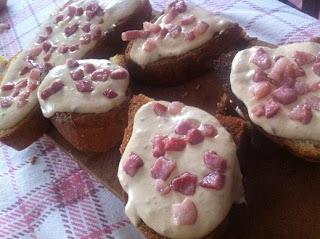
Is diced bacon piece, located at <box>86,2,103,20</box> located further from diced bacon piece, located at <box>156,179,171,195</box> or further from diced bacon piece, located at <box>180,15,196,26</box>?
diced bacon piece, located at <box>156,179,171,195</box>

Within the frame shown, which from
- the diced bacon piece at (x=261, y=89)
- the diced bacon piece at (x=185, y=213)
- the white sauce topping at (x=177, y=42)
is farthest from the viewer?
the white sauce topping at (x=177, y=42)

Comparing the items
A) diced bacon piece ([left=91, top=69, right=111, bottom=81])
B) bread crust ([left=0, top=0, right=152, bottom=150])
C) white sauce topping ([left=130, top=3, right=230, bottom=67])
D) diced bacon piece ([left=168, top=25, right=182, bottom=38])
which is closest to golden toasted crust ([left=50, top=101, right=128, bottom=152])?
bread crust ([left=0, top=0, right=152, bottom=150])

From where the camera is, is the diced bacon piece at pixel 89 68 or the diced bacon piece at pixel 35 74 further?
the diced bacon piece at pixel 35 74

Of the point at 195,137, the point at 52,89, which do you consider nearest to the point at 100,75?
the point at 52,89

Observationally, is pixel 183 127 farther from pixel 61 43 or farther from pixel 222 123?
pixel 61 43

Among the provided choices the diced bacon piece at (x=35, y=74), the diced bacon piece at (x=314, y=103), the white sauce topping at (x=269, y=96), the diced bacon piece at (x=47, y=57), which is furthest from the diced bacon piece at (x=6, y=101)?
the diced bacon piece at (x=314, y=103)

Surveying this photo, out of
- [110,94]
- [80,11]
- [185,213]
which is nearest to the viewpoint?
[185,213]

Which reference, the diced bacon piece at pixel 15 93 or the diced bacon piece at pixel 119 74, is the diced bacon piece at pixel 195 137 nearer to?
the diced bacon piece at pixel 119 74
